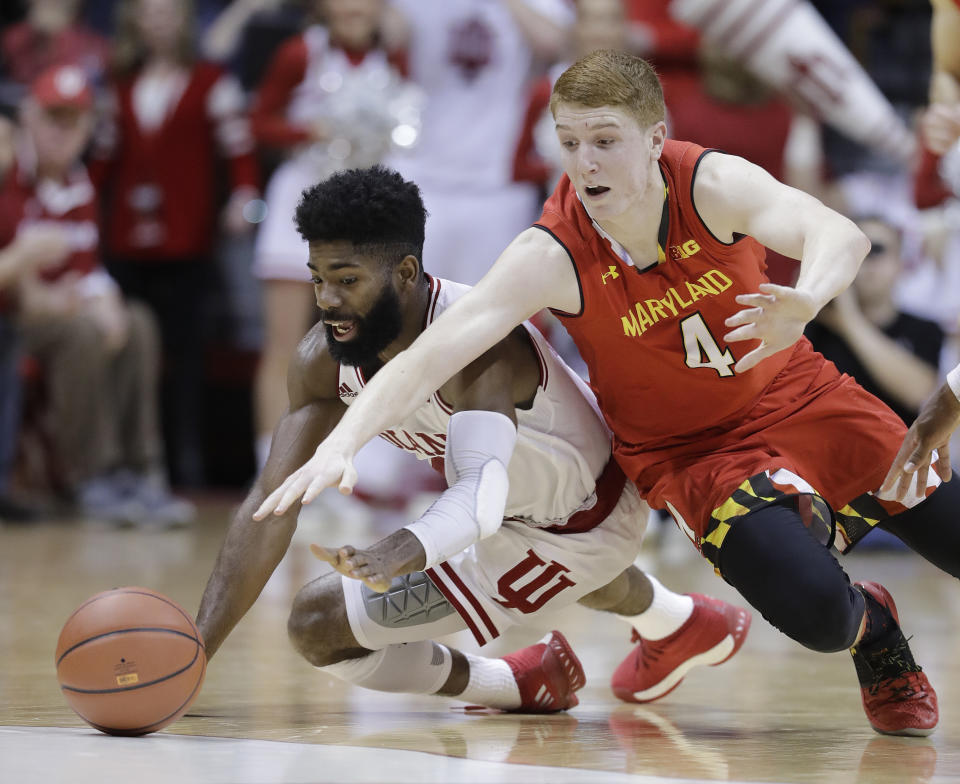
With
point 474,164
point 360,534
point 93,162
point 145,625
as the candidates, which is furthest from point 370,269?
point 93,162

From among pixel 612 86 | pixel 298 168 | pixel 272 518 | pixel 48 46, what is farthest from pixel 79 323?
pixel 612 86

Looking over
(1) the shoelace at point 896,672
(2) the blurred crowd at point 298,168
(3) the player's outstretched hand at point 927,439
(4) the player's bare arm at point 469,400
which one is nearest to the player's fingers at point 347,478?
(4) the player's bare arm at point 469,400

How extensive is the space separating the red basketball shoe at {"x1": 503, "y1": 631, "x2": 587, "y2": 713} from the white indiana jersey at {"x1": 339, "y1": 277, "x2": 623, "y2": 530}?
36 cm

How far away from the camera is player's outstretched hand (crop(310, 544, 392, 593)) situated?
2803mm

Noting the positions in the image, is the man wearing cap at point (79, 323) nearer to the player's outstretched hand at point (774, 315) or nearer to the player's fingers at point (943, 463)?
the player's fingers at point (943, 463)

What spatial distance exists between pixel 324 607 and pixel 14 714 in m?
0.73

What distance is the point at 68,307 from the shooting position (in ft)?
26.8

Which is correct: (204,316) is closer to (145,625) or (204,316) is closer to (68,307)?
(68,307)

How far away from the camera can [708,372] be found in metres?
3.40

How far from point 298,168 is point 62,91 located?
1414mm

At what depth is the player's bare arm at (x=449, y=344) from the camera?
2.95m

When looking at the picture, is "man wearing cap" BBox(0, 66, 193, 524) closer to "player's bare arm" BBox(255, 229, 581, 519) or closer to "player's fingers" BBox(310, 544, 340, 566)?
"player's bare arm" BBox(255, 229, 581, 519)

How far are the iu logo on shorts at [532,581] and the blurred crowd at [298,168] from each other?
370 cm

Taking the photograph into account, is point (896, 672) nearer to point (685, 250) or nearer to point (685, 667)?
point (685, 667)
